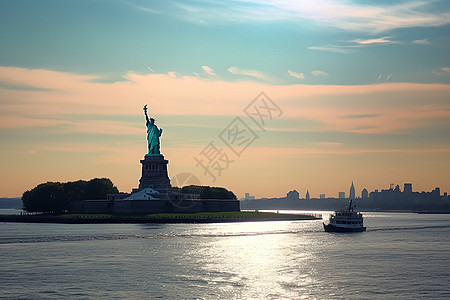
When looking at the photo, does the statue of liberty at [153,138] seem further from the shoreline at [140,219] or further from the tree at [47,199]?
the tree at [47,199]

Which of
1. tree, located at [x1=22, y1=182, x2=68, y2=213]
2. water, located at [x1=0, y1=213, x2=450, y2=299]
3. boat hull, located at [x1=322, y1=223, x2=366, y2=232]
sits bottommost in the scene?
water, located at [x1=0, y1=213, x2=450, y2=299]

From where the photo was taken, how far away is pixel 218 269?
2584 inches

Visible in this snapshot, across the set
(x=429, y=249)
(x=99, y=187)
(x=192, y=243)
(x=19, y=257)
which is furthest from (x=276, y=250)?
(x=99, y=187)

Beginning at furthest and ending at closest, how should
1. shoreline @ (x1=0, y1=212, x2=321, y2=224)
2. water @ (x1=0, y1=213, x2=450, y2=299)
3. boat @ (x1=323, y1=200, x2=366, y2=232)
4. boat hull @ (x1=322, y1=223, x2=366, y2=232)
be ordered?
shoreline @ (x1=0, y1=212, x2=321, y2=224)
boat @ (x1=323, y1=200, x2=366, y2=232)
boat hull @ (x1=322, y1=223, x2=366, y2=232)
water @ (x1=0, y1=213, x2=450, y2=299)

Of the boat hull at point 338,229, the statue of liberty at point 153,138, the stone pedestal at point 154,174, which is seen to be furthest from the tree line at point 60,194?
the boat hull at point 338,229

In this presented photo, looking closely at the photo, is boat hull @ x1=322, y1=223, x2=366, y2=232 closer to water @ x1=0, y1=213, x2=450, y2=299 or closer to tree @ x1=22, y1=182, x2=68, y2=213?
water @ x1=0, y1=213, x2=450, y2=299

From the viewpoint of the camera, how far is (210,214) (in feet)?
592

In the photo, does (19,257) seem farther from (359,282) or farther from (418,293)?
(418,293)

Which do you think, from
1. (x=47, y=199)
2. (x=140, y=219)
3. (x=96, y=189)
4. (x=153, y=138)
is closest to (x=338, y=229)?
(x=140, y=219)

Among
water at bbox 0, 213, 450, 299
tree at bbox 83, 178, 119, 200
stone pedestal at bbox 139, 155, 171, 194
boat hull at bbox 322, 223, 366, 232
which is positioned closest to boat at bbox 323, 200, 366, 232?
boat hull at bbox 322, 223, 366, 232

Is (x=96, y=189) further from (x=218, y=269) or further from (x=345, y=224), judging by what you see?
(x=218, y=269)

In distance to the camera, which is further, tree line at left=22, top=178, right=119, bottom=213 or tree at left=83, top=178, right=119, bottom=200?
tree at left=83, top=178, right=119, bottom=200

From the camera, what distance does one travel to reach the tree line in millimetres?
186250

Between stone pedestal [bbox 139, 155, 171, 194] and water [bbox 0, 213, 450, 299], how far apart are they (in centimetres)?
8129
